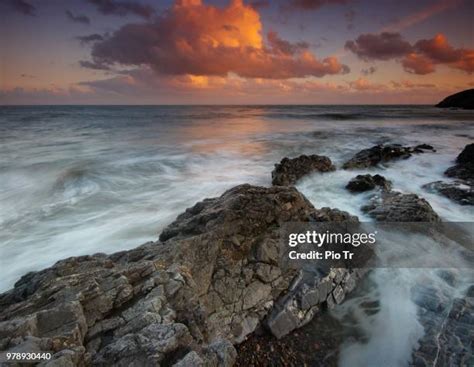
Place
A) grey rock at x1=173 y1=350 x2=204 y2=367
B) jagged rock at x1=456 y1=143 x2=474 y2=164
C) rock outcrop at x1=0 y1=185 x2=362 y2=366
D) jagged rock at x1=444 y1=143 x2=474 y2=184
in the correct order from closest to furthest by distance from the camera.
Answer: grey rock at x1=173 y1=350 x2=204 y2=367
rock outcrop at x1=0 y1=185 x2=362 y2=366
jagged rock at x1=444 y1=143 x2=474 y2=184
jagged rock at x1=456 y1=143 x2=474 y2=164

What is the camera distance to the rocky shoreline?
3355mm

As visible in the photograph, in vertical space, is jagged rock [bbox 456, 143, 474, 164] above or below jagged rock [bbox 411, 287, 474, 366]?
above

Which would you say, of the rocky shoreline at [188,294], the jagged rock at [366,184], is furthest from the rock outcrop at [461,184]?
the rocky shoreline at [188,294]

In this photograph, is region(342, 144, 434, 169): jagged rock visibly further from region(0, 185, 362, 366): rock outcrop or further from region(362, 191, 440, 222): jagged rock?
region(0, 185, 362, 366): rock outcrop

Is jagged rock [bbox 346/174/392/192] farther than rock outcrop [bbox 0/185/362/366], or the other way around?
jagged rock [bbox 346/174/392/192]

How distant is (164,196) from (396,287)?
8642 mm

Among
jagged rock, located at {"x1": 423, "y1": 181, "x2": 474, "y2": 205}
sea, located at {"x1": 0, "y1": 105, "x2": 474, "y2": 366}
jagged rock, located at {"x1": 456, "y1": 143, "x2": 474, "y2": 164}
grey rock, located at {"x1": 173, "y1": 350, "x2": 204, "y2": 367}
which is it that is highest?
grey rock, located at {"x1": 173, "y1": 350, "x2": 204, "y2": 367}

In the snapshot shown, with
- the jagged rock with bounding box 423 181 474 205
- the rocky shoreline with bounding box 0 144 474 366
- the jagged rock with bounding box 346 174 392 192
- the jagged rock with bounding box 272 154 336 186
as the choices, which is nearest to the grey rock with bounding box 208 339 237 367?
the rocky shoreline with bounding box 0 144 474 366

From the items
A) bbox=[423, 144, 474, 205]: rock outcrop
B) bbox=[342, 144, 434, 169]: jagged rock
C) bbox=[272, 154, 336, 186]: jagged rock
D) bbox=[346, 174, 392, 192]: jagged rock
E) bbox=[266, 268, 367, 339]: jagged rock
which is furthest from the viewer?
bbox=[342, 144, 434, 169]: jagged rock

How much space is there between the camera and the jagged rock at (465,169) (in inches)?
484

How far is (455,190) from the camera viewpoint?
35.7 ft

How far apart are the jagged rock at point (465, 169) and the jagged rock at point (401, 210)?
184 inches

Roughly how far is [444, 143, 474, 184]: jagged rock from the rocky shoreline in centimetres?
580

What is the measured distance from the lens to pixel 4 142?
26.5 meters
